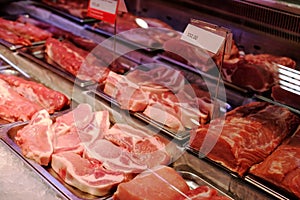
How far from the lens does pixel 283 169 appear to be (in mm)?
1831

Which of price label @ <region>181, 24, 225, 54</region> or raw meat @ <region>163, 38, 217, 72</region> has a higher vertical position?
price label @ <region>181, 24, 225, 54</region>

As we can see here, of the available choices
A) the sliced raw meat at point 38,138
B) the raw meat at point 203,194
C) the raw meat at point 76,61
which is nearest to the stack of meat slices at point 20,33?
the raw meat at point 76,61

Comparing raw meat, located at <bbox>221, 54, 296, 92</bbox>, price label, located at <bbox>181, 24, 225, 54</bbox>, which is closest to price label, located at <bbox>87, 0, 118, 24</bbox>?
price label, located at <bbox>181, 24, 225, 54</bbox>

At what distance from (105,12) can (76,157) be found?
1.05 meters

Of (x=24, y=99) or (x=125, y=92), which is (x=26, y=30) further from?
(x=125, y=92)

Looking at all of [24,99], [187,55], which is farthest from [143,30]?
[24,99]

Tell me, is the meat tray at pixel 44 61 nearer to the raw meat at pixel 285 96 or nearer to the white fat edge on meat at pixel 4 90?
the white fat edge on meat at pixel 4 90

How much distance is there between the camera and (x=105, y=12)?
265cm

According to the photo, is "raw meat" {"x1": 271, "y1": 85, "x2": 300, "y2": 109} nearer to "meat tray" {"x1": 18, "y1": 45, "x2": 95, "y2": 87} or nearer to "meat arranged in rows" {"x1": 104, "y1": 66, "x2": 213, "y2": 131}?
"meat arranged in rows" {"x1": 104, "y1": 66, "x2": 213, "y2": 131}

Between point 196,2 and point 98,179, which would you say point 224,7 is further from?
point 98,179

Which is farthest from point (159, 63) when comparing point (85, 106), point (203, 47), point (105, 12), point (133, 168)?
point (133, 168)

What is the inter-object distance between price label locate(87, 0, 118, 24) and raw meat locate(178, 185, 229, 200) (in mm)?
1244

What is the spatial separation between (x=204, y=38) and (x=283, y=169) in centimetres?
71

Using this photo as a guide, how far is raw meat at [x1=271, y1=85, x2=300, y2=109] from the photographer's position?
248 centimetres
